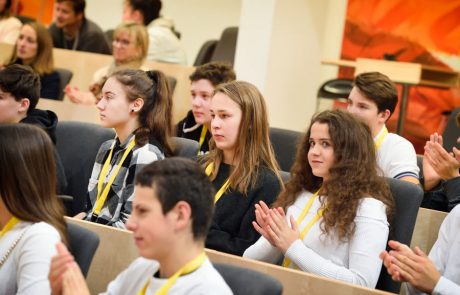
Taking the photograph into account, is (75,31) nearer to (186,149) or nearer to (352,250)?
(186,149)

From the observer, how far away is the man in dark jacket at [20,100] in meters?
4.20

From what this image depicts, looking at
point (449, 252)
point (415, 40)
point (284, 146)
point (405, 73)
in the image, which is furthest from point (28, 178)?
point (415, 40)

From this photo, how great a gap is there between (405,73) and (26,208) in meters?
5.71

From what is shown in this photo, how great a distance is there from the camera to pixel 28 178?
7.91 feet

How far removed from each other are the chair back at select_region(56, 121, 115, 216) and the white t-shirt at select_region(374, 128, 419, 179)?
1.35m

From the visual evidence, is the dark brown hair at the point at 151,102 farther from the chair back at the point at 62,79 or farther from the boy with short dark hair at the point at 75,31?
the boy with short dark hair at the point at 75,31

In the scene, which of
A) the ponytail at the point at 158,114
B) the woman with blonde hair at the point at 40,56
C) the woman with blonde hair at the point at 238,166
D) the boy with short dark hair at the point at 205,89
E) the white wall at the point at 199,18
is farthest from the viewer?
the white wall at the point at 199,18

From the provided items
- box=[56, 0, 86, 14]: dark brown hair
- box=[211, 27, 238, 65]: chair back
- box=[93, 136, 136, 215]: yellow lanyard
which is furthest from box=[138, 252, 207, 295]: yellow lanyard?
box=[56, 0, 86, 14]: dark brown hair

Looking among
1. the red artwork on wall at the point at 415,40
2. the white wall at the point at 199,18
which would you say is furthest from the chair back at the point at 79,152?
the white wall at the point at 199,18

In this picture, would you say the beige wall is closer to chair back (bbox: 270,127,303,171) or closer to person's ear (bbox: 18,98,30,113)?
chair back (bbox: 270,127,303,171)

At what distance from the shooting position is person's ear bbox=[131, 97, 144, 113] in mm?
3887

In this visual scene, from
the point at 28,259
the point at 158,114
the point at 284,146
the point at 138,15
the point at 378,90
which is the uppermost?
the point at 138,15

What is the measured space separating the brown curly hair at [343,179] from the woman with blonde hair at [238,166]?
0.16 meters

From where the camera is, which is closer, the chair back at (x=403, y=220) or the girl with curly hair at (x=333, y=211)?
the girl with curly hair at (x=333, y=211)
